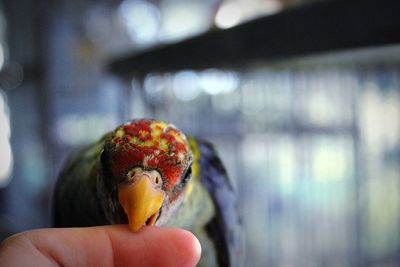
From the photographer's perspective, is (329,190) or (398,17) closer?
(398,17)

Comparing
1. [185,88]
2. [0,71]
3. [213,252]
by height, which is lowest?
[213,252]

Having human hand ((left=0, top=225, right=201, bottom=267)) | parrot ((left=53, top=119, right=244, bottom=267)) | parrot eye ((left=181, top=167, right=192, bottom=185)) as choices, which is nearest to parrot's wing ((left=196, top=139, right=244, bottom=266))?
parrot ((left=53, top=119, right=244, bottom=267))

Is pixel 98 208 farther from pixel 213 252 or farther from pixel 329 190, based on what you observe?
pixel 329 190

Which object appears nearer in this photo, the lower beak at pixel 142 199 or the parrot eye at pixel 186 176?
the lower beak at pixel 142 199

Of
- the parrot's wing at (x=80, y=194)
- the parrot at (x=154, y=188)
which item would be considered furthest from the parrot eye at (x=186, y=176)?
the parrot's wing at (x=80, y=194)

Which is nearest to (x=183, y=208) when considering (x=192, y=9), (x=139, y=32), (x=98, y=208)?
(x=98, y=208)

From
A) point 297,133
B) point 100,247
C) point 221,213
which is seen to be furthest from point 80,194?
point 297,133

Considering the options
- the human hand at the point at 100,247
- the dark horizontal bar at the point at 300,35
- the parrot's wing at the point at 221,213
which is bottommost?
the parrot's wing at the point at 221,213

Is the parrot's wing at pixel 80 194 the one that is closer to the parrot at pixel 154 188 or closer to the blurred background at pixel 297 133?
the parrot at pixel 154 188
